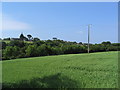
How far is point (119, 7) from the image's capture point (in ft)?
17.3

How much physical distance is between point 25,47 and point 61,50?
6.31 m

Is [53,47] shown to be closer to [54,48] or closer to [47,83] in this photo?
[54,48]

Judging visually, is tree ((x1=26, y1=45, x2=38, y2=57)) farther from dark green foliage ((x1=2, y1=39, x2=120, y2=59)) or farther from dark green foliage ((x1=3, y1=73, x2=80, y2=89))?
dark green foliage ((x1=3, y1=73, x2=80, y2=89))

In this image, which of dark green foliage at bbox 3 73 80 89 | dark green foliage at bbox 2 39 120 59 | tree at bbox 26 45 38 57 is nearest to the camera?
dark green foliage at bbox 3 73 80 89

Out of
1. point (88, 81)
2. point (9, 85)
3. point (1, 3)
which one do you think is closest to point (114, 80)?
point (88, 81)

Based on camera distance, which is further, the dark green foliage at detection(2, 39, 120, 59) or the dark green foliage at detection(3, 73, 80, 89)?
the dark green foliage at detection(2, 39, 120, 59)

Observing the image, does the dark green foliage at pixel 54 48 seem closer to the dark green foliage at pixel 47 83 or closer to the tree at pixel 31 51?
the tree at pixel 31 51

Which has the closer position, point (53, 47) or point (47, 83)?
point (47, 83)

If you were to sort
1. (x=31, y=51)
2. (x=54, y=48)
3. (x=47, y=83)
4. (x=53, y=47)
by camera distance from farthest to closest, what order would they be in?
(x=53, y=47)
(x=54, y=48)
(x=31, y=51)
(x=47, y=83)

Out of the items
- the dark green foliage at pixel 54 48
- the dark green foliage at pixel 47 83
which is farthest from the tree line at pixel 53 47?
the dark green foliage at pixel 47 83

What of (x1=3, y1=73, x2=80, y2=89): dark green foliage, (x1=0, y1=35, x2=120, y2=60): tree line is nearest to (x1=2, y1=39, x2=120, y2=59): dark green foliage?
(x1=0, y1=35, x2=120, y2=60): tree line

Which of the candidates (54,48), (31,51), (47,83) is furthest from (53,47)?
(47,83)

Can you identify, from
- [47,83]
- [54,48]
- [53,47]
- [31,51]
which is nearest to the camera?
[47,83]

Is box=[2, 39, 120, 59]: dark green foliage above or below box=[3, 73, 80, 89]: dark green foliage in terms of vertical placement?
above
